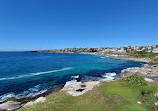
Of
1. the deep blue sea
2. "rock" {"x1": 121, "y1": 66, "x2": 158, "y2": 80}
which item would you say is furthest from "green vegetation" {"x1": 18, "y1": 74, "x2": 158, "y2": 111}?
"rock" {"x1": 121, "y1": 66, "x2": 158, "y2": 80}

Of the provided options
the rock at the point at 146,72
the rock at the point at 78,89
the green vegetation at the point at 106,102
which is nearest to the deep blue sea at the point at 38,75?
the rock at the point at 78,89

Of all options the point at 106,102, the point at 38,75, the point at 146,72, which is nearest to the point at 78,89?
the point at 106,102

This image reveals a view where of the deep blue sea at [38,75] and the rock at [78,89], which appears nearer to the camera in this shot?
the rock at [78,89]

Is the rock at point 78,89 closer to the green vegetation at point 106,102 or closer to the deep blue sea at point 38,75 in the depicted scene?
the green vegetation at point 106,102

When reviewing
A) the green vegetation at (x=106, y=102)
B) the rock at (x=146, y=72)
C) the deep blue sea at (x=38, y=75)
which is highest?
the green vegetation at (x=106, y=102)

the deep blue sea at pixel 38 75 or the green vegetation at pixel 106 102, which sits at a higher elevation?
the green vegetation at pixel 106 102

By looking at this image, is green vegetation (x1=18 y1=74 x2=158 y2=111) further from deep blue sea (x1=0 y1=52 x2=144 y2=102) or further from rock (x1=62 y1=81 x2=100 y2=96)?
deep blue sea (x1=0 y1=52 x2=144 y2=102)

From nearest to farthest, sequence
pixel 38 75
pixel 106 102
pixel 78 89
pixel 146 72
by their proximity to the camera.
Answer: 1. pixel 106 102
2. pixel 78 89
3. pixel 146 72
4. pixel 38 75

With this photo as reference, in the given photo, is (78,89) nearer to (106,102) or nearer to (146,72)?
(106,102)

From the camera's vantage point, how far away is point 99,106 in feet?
26.6

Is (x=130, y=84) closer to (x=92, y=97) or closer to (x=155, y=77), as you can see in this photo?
(x=92, y=97)

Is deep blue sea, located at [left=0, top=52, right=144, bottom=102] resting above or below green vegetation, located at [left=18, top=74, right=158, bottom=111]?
below

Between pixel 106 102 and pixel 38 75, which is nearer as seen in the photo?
pixel 106 102

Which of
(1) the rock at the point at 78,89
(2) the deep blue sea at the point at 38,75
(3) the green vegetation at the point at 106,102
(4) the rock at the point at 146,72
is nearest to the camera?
(3) the green vegetation at the point at 106,102
